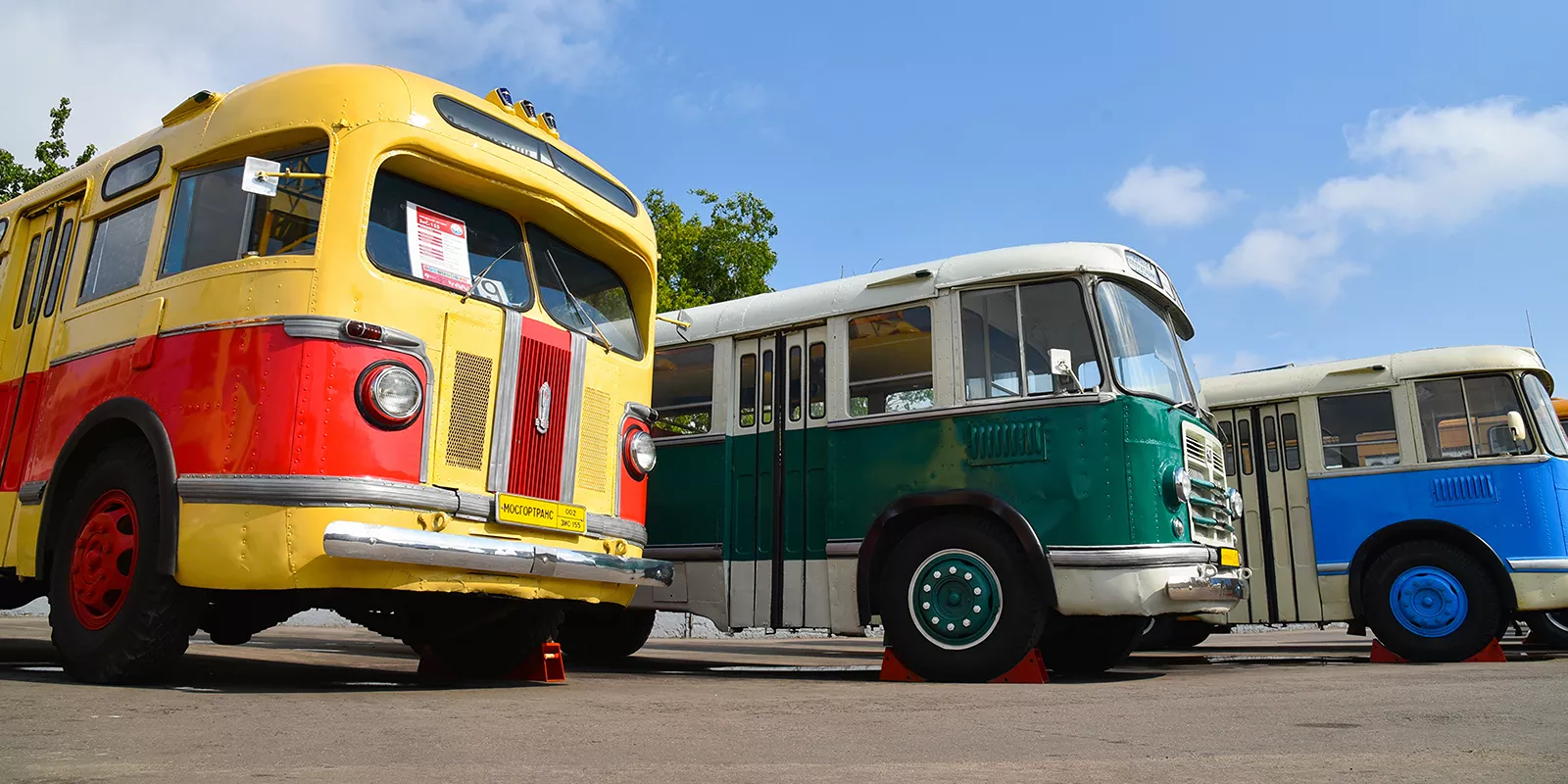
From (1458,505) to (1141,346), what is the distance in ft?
13.9

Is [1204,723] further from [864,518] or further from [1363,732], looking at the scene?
[864,518]

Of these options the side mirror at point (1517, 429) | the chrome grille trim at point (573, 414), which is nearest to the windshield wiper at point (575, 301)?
the chrome grille trim at point (573, 414)

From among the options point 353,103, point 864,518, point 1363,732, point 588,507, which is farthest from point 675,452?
point 1363,732

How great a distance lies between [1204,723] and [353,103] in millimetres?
4957

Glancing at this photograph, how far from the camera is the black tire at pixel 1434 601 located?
970 centimetres

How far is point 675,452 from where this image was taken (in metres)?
9.18

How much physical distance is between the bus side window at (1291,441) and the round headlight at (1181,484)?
4089 mm

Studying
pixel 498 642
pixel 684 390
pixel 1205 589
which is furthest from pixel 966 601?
pixel 684 390

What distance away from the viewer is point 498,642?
23.8ft

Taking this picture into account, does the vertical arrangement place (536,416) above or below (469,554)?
above

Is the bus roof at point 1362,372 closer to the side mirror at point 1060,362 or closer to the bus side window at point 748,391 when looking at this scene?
the side mirror at point 1060,362

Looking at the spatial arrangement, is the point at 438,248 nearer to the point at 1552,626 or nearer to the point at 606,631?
the point at 606,631

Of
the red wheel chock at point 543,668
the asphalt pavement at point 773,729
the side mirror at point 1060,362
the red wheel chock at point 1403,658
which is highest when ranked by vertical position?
the side mirror at point 1060,362

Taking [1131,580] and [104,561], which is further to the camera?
[1131,580]
